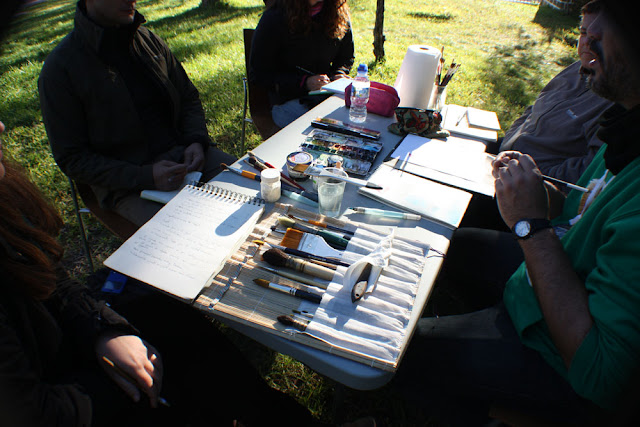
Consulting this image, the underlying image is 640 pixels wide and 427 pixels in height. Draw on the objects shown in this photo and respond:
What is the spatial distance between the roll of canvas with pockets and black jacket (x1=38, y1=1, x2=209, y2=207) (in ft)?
4.48

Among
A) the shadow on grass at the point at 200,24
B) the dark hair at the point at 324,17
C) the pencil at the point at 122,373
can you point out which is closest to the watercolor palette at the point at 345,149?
the pencil at the point at 122,373

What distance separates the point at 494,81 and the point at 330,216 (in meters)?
5.87

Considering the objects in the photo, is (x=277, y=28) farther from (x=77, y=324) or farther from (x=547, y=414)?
(x=547, y=414)

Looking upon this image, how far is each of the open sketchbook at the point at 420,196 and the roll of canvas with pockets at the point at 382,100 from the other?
72 centimetres

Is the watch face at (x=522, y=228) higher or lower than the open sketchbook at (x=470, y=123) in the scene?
higher

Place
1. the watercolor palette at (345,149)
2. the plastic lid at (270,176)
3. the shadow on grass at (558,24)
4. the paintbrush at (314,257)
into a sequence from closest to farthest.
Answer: the paintbrush at (314,257), the plastic lid at (270,176), the watercolor palette at (345,149), the shadow on grass at (558,24)

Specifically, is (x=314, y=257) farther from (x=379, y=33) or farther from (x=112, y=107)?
(x=379, y=33)

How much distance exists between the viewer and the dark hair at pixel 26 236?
1.14 m

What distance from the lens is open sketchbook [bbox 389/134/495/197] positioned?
1.71 metres

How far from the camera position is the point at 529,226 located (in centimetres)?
128

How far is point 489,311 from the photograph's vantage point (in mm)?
1500

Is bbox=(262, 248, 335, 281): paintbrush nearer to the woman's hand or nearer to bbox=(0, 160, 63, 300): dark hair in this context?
the woman's hand

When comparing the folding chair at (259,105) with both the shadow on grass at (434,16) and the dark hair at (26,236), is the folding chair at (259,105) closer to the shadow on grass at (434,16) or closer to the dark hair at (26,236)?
the dark hair at (26,236)

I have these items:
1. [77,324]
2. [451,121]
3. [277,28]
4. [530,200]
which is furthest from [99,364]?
[277,28]
